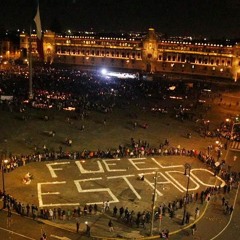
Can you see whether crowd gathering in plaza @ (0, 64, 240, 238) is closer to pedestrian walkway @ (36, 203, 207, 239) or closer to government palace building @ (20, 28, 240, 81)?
pedestrian walkway @ (36, 203, 207, 239)

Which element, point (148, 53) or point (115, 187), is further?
point (148, 53)

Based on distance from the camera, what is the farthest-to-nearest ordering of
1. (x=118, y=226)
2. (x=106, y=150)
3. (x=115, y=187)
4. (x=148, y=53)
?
Answer: (x=148, y=53), (x=106, y=150), (x=115, y=187), (x=118, y=226)

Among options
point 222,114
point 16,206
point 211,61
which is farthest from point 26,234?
point 211,61

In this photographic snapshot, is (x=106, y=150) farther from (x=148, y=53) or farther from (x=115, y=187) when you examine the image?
(x=148, y=53)

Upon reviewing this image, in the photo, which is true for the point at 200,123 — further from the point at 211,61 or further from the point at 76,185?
the point at 211,61

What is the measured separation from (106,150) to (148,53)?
280 feet

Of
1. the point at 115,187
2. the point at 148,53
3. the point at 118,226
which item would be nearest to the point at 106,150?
the point at 115,187

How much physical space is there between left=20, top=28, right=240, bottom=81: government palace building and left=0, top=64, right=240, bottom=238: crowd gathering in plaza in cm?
3149

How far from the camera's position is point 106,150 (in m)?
41.9

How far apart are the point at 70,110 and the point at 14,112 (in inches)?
316

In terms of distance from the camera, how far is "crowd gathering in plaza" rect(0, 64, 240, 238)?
27234 millimetres

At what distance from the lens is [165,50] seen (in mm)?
122000

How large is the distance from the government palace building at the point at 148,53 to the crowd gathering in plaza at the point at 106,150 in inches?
1240

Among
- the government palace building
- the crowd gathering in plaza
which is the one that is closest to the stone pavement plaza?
the crowd gathering in plaza
